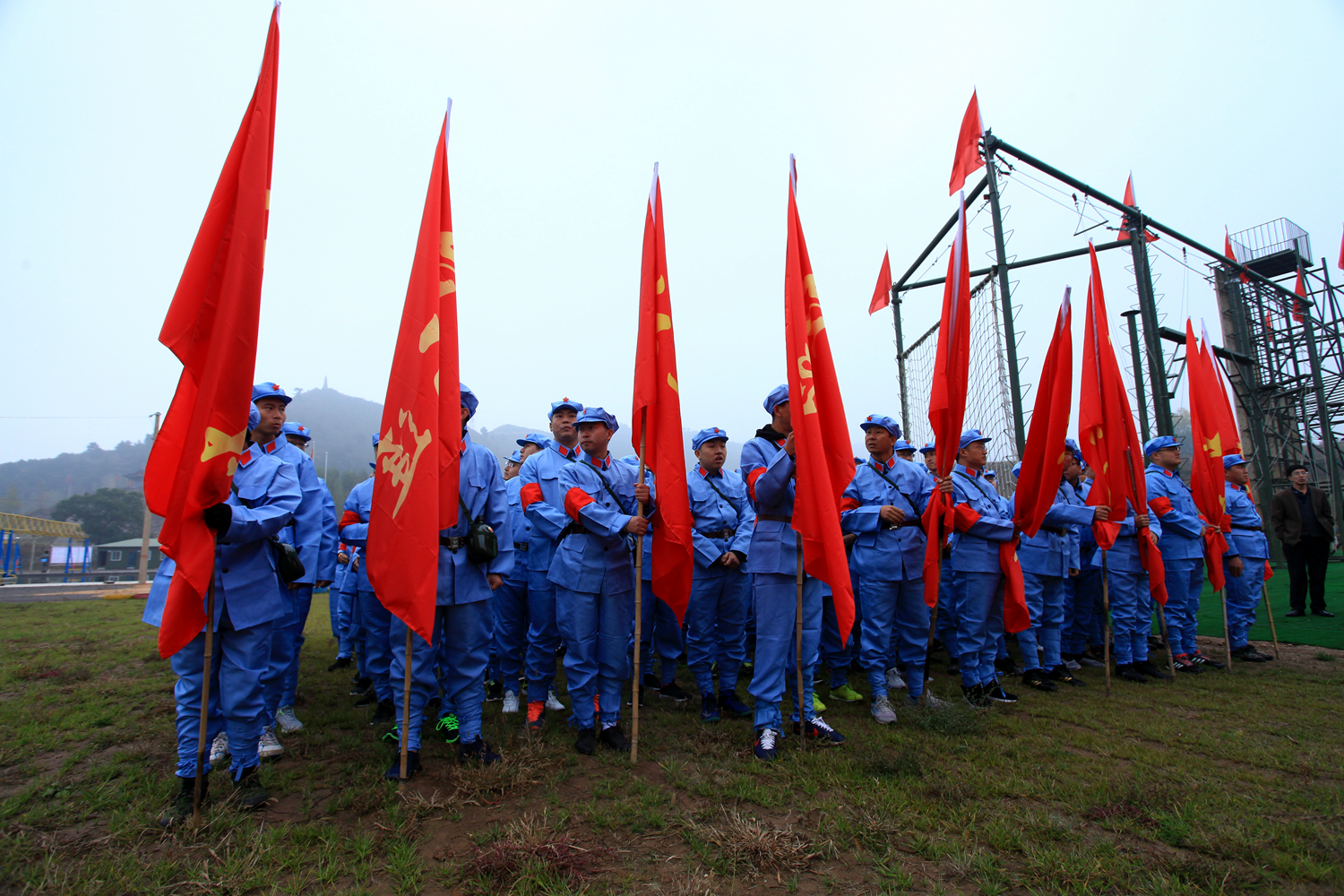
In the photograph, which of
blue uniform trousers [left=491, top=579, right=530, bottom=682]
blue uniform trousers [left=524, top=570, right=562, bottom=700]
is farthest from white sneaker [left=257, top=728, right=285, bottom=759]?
blue uniform trousers [left=491, top=579, right=530, bottom=682]

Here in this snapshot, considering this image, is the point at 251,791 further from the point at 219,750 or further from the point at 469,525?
the point at 469,525

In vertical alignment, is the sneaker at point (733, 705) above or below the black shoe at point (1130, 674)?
above

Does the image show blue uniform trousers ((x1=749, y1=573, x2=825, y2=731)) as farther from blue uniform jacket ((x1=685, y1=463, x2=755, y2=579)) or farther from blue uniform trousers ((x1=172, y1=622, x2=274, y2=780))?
blue uniform trousers ((x1=172, y1=622, x2=274, y2=780))

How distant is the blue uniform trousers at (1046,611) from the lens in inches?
262

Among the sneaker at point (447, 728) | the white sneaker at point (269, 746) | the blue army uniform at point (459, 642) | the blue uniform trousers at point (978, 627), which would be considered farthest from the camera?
the blue uniform trousers at point (978, 627)

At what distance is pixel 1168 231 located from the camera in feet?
32.0

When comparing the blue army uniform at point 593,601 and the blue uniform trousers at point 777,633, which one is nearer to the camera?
the blue uniform trousers at point 777,633

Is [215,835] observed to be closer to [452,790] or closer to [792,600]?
[452,790]

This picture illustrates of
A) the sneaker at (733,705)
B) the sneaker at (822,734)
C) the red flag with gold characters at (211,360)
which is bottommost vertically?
the sneaker at (733,705)

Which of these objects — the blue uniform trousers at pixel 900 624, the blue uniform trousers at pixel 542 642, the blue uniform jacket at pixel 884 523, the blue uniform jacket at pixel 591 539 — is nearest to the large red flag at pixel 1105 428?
the blue uniform jacket at pixel 884 523

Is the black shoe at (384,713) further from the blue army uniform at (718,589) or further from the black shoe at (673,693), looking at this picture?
the blue army uniform at (718,589)

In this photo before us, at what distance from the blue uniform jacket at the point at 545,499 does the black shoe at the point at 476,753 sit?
1530 millimetres

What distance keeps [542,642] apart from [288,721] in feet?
6.65

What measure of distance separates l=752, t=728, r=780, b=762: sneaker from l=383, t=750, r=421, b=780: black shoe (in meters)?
2.13
